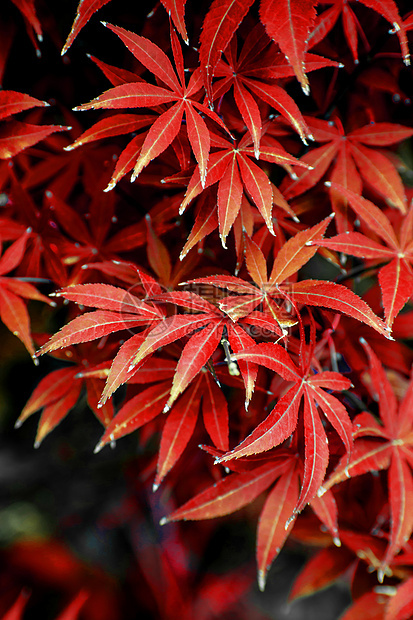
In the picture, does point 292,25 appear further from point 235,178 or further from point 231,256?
point 231,256

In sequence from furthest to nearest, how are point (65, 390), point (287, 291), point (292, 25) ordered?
point (65, 390), point (287, 291), point (292, 25)

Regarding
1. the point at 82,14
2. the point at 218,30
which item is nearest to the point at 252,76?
the point at 218,30

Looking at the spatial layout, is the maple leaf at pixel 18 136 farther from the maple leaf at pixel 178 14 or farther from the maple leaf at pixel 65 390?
the maple leaf at pixel 65 390

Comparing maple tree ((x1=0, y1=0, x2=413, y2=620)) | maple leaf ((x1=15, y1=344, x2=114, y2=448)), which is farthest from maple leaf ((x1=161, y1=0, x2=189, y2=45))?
maple leaf ((x1=15, y1=344, x2=114, y2=448))

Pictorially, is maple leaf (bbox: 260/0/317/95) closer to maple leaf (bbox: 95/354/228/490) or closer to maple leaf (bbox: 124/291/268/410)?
maple leaf (bbox: 124/291/268/410)

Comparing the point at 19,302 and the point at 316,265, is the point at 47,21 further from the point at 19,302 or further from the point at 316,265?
the point at 316,265
